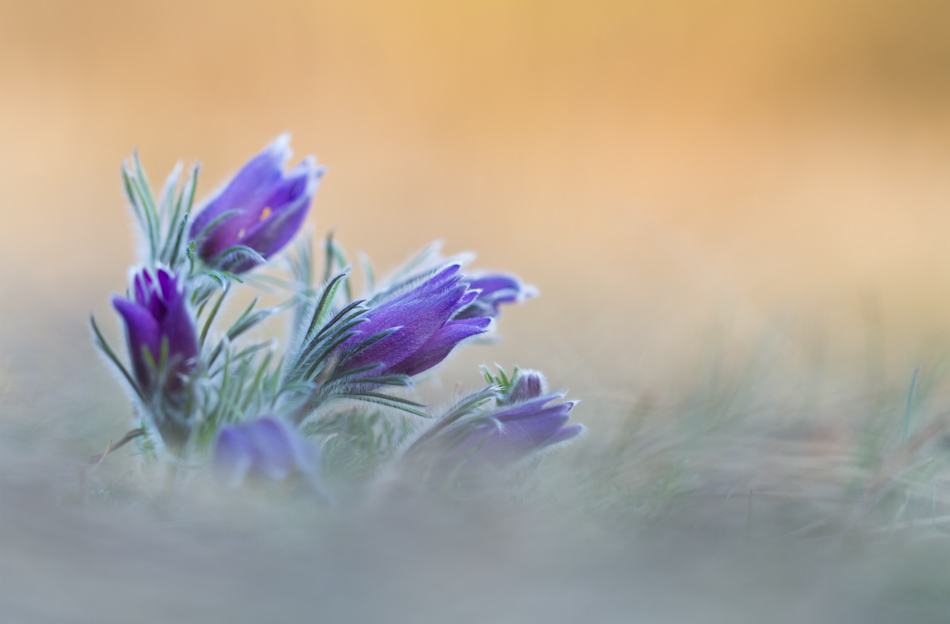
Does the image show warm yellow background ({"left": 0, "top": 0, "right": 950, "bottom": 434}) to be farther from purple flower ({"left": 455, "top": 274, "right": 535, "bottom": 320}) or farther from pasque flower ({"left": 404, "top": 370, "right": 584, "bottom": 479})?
pasque flower ({"left": 404, "top": 370, "right": 584, "bottom": 479})

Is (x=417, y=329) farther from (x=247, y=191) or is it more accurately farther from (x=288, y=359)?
(x=247, y=191)

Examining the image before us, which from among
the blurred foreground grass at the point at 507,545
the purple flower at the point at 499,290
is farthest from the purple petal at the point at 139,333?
the purple flower at the point at 499,290

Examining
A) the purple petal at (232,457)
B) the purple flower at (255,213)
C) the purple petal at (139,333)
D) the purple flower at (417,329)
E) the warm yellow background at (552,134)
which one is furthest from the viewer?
the warm yellow background at (552,134)

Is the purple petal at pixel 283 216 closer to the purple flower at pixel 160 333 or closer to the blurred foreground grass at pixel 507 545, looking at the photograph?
the purple flower at pixel 160 333

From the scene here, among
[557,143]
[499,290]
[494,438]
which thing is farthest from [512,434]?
[557,143]

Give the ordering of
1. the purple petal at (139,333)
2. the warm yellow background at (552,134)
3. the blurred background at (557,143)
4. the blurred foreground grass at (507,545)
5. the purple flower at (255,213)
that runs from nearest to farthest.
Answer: the blurred foreground grass at (507,545), the purple petal at (139,333), the purple flower at (255,213), the blurred background at (557,143), the warm yellow background at (552,134)

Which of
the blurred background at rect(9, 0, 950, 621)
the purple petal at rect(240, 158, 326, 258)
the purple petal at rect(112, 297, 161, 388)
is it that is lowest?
the purple petal at rect(112, 297, 161, 388)

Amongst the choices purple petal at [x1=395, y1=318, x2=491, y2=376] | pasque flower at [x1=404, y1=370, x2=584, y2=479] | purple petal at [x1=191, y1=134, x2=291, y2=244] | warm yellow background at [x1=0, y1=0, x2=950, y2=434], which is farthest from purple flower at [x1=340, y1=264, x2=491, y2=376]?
warm yellow background at [x1=0, y1=0, x2=950, y2=434]
